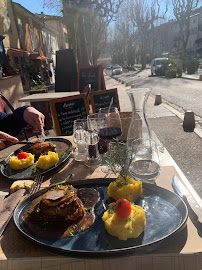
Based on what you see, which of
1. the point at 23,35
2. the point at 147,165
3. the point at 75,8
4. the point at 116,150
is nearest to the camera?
the point at 116,150

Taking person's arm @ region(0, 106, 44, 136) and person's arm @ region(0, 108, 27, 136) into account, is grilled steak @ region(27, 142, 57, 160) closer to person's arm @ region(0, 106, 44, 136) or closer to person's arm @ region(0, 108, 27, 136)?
person's arm @ region(0, 106, 44, 136)

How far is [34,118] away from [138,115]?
1.45m

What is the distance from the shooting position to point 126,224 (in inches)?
43.1

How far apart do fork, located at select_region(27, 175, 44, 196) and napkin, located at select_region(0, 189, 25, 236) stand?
8cm

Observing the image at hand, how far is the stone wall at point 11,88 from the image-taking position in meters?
9.30

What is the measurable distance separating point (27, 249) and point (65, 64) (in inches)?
344

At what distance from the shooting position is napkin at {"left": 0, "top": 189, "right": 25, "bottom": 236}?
130 cm

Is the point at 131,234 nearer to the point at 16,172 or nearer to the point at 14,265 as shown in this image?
the point at 14,265

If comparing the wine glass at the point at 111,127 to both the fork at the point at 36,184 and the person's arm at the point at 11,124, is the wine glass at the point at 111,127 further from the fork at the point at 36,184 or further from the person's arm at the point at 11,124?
the person's arm at the point at 11,124

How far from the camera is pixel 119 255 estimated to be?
1000 millimetres

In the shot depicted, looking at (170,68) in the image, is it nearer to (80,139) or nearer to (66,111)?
(66,111)

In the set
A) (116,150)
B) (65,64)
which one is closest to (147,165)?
(116,150)

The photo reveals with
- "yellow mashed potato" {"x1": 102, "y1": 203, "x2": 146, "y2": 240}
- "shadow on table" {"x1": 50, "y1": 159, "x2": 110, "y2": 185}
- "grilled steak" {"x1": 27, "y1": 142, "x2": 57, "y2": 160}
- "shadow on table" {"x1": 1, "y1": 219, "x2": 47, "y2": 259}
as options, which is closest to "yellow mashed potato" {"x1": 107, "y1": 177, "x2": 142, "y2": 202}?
"yellow mashed potato" {"x1": 102, "y1": 203, "x2": 146, "y2": 240}

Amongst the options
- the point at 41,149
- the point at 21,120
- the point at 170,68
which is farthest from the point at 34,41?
the point at 41,149
